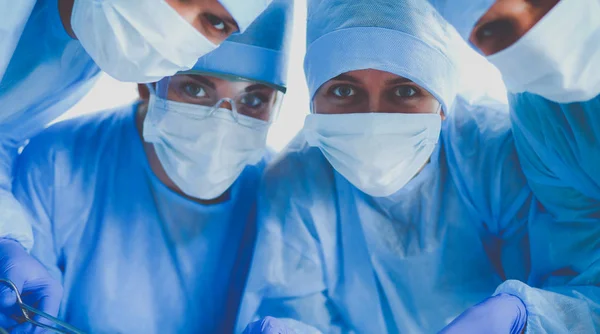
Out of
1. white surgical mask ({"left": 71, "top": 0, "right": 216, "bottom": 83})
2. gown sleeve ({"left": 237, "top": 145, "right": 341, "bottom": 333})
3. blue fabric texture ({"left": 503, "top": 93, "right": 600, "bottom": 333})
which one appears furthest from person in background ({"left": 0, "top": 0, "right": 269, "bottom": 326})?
blue fabric texture ({"left": 503, "top": 93, "right": 600, "bottom": 333})

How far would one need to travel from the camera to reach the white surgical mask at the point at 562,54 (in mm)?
844

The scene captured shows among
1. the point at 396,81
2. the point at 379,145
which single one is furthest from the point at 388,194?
the point at 396,81

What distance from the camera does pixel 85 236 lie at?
1397 mm

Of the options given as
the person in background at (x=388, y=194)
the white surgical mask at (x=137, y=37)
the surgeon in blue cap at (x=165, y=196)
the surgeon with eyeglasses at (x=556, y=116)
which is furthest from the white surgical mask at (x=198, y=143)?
the surgeon with eyeglasses at (x=556, y=116)

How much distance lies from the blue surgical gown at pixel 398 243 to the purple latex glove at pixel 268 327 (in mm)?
162

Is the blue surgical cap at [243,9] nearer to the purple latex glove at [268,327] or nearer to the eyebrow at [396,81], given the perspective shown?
the eyebrow at [396,81]

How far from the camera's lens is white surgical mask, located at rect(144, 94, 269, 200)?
1.31m

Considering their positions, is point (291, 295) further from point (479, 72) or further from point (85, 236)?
point (479, 72)

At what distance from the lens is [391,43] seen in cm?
119

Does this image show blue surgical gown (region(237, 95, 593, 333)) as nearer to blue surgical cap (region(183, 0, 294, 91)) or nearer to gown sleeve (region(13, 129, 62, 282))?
blue surgical cap (region(183, 0, 294, 91))

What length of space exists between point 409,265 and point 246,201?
432 millimetres

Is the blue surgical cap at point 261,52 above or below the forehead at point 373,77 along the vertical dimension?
above

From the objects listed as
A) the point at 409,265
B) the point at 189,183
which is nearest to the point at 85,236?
the point at 189,183

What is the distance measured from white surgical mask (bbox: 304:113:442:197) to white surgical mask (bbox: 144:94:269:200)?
0.65ft
